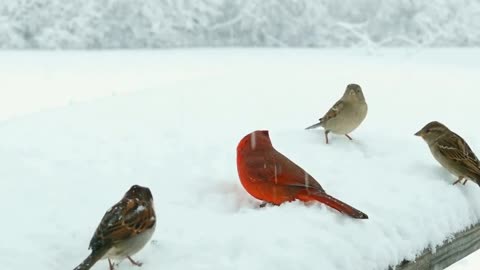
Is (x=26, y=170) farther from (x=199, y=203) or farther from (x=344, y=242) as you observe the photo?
(x=344, y=242)

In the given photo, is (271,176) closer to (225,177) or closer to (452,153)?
(225,177)

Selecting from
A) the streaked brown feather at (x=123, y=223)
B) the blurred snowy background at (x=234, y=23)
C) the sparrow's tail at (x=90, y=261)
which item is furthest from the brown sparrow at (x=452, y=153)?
the blurred snowy background at (x=234, y=23)

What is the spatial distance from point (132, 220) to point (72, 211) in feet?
2.04

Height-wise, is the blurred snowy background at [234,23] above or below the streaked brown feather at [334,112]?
below

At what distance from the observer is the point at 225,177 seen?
160 inches

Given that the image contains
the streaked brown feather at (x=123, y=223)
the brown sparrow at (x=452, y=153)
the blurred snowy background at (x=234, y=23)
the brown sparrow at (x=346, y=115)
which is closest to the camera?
the streaked brown feather at (x=123, y=223)

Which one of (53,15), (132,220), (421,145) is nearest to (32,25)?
(53,15)

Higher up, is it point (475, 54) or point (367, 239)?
point (367, 239)

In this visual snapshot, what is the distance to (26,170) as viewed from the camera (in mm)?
3902

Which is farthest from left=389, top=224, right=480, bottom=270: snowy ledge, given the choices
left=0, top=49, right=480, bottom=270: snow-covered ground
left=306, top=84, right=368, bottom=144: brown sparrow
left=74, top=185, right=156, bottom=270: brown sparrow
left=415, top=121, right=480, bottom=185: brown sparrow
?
left=306, top=84, right=368, bottom=144: brown sparrow

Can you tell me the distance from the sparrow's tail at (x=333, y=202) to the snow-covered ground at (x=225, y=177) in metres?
0.04

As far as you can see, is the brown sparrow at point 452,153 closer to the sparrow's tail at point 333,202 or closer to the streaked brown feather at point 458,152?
the streaked brown feather at point 458,152

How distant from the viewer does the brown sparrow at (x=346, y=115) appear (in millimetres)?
4820

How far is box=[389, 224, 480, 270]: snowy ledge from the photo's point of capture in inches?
Answer: 124
